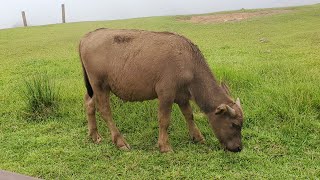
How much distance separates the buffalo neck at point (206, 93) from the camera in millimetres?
5746

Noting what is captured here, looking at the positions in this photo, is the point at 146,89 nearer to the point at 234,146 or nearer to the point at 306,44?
the point at 234,146

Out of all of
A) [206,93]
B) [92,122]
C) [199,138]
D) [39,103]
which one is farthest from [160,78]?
[39,103]

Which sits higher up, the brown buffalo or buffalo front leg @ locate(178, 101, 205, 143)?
the brown buffalo

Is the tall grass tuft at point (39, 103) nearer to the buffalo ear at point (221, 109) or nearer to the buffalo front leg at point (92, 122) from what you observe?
the buffalo front leg at point (92, 122)

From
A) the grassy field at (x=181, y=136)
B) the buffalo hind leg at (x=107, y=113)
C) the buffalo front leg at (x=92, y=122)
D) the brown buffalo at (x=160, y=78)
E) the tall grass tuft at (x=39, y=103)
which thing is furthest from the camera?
the tall grass tuft at (x=39, y=103)

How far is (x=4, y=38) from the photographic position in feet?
67.6

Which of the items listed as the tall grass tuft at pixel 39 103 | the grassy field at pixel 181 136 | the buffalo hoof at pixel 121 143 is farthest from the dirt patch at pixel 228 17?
the buffalo hoof at pixel 121 143

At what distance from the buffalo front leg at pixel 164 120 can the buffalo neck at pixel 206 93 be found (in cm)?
43

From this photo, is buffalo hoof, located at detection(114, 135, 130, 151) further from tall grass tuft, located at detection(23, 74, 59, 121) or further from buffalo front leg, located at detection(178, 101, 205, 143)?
tall grass tuft, located at detection(23, 74, 59, 121)

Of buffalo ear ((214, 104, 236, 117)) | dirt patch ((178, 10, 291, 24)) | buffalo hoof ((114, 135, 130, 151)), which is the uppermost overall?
buffalo ear ((214, 104, 236, 117))

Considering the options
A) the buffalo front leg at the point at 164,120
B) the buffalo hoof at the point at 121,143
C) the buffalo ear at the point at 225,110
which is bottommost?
the buffalo hoof at the point at 121,143

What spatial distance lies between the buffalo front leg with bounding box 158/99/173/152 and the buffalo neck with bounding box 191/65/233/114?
432mm

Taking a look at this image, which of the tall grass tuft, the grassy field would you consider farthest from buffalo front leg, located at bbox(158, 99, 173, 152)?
the tall grass tuft

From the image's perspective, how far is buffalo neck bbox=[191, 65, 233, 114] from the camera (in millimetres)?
5746
